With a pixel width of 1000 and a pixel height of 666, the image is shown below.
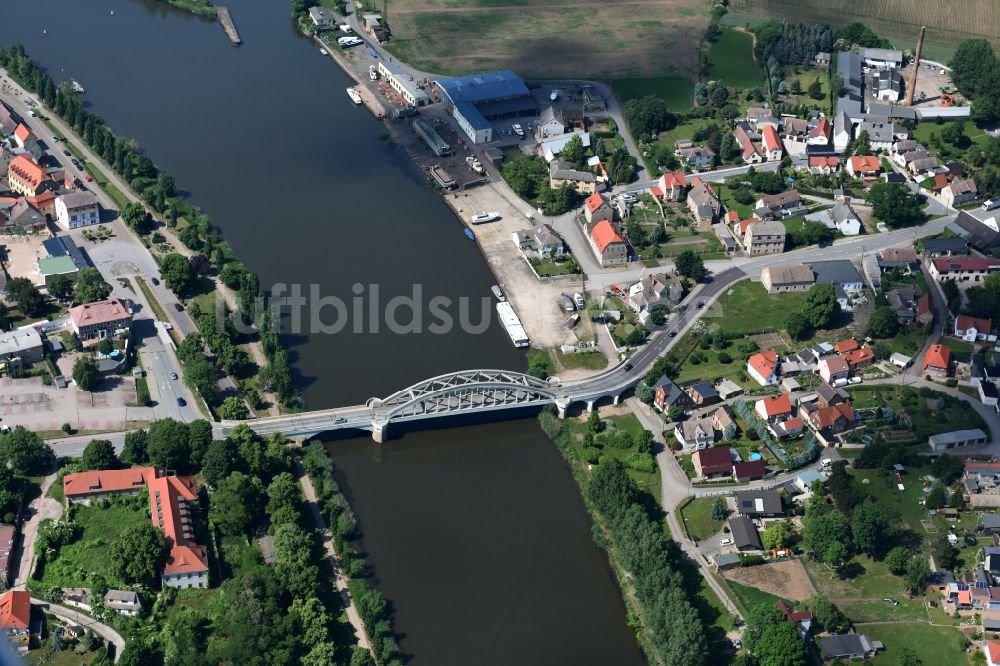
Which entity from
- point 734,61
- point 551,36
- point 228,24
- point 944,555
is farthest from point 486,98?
point 944,555

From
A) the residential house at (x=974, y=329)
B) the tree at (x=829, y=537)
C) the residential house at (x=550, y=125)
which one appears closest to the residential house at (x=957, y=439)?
the tree at (x=829, y=537)

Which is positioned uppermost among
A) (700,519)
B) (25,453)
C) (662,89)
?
(25,453)

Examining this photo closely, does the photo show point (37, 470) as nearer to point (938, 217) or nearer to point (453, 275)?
point (453, 275)

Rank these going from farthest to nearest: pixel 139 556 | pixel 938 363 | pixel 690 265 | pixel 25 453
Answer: pixel 690 265 < pixel 938 363 < pixel 25 453 < pixel 139 556

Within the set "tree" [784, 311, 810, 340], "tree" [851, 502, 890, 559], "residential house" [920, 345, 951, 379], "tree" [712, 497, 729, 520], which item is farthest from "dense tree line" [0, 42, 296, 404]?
"residential house" [920, 345, 951, 379]

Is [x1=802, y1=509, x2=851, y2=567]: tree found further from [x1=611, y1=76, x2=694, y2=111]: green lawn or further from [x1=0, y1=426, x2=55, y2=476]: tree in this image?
[x1=611, y1=76, x2=694, y2=111]: green lawn

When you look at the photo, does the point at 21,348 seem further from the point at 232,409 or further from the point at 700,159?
the point at 700,159
